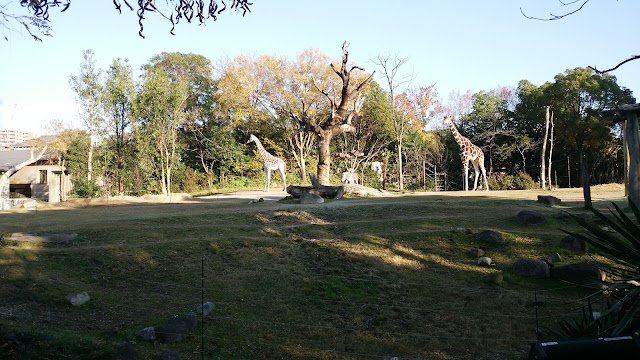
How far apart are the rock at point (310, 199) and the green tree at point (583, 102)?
16.2 m

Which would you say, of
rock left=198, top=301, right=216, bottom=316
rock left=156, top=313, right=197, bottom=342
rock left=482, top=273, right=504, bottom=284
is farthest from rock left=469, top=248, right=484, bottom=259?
rock left=156, top=313, right=197, bottom=342

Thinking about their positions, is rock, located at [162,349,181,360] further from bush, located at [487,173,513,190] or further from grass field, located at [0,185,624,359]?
bush, located at [487,173,513,190]

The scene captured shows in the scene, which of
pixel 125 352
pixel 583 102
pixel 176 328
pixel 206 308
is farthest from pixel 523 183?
pixel 125 352

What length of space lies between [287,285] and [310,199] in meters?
8.31

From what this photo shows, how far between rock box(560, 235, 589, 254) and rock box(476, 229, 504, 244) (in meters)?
1.44

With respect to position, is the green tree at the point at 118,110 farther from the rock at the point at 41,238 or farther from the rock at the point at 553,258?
the rock at the point at 553,258

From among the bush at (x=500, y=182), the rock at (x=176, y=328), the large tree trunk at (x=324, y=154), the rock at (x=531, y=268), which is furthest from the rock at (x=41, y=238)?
the bush at (x=500, y=182)

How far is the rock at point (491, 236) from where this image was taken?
12781 millimetres

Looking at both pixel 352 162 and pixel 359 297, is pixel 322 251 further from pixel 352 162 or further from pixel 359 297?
pixel 352 162

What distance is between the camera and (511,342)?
27.0 ft

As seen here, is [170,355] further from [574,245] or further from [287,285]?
[574,245]

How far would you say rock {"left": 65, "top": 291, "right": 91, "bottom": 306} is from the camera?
8839 mm

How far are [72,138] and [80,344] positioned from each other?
25582 mm

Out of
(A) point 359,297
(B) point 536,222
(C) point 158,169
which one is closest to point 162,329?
(A) point 359,297
